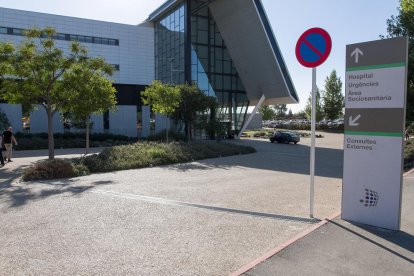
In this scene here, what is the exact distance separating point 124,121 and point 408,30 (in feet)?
79.9

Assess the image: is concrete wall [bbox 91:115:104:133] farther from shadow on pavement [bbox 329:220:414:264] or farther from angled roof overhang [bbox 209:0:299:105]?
shadow on pavement [bbox 329:220:414:264]

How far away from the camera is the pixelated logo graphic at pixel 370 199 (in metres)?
5.83

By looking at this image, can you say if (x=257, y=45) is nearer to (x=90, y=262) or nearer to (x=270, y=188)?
(x=270, y=188)

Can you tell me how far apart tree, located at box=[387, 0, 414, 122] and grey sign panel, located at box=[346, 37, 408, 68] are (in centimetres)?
1763

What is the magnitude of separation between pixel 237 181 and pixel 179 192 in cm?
247

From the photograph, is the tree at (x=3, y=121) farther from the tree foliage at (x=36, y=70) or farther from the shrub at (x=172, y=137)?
the tree foliage at (x=36, y=70)

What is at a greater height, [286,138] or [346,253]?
[346,253]

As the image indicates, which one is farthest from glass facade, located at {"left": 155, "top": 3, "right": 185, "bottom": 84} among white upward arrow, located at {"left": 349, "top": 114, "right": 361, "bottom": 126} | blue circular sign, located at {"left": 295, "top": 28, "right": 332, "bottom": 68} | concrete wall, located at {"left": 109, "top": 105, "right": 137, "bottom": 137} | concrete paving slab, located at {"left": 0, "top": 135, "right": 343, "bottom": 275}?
white upward arrow, located at {"left": 349, "top": 114, "right": 361, "bottom": 126}

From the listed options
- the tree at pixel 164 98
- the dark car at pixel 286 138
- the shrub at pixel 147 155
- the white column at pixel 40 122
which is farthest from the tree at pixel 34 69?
the dark car at pixel 286 138

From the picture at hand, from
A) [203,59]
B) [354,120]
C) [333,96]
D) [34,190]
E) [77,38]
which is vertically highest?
[77,38]

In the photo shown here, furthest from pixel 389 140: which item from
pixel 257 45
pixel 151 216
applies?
pixel 257 45

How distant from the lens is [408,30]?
2180 centimetres

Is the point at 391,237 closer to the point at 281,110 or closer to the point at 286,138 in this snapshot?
the point at 286,138

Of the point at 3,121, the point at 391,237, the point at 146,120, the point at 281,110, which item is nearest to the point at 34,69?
the point at 391,237
